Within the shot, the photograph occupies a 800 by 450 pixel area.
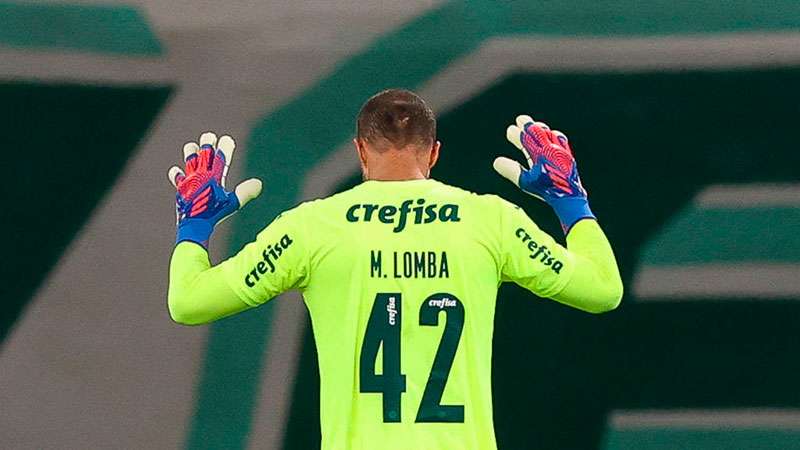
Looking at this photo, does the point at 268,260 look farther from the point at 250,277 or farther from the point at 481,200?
the point at 481,200

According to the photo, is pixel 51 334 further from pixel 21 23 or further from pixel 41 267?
pixel 21 23

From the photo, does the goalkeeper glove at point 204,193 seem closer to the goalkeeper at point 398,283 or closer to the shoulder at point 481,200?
the goalkeeper at point 398,283

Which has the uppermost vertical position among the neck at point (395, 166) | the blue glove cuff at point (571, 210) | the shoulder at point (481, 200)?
the neck at point (395, 166)

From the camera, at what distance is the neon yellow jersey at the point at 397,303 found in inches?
99.8

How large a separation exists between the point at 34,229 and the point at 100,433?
2.15 ft

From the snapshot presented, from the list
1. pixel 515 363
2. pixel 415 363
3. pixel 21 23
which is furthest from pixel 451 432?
pixel 21 23

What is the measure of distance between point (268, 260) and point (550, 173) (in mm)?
635

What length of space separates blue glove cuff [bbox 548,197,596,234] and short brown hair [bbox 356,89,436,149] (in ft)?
1.10

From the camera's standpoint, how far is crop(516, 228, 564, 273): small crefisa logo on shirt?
2609 millimetres

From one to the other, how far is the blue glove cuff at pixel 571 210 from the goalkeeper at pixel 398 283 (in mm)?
151

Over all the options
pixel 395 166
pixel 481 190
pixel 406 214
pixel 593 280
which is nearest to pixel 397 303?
pixel 406 214

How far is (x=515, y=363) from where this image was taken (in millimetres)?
4191

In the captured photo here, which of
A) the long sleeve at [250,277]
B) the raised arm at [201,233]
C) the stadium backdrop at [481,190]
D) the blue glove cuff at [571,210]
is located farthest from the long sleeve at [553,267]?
the stadium backdrop at [481,190]

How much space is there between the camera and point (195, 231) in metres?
2.72
